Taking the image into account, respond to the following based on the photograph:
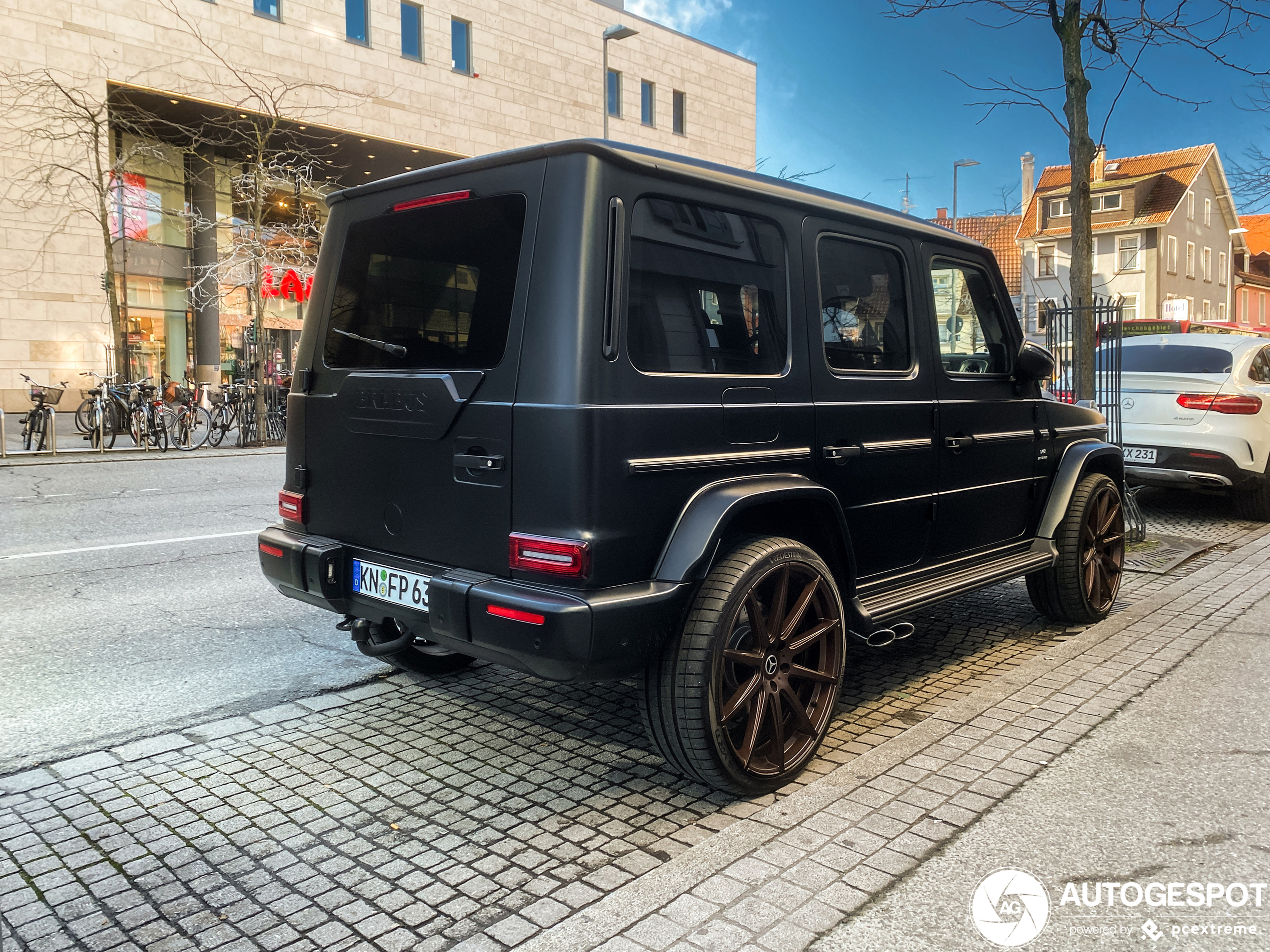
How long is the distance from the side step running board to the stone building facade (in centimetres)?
2118

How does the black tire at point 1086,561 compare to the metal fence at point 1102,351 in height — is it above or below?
below

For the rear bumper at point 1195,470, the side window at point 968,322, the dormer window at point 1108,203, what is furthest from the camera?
the dormer window at point 1108,203

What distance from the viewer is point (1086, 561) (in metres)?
5.45

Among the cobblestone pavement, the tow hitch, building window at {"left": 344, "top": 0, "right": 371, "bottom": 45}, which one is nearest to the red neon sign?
building window at {"left": 344, "top": 0, "right": 371, "bottom": 45}

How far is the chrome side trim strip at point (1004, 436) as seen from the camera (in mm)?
4664

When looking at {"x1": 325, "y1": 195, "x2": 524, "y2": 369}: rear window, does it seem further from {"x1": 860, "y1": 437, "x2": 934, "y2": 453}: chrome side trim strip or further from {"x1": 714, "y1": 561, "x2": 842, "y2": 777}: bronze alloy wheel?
{"x1": 860, "y1": 437, "x2": 934, "y2": 453}: chrome side trim strip

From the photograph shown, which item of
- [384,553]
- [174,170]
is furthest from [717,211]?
[174,170]

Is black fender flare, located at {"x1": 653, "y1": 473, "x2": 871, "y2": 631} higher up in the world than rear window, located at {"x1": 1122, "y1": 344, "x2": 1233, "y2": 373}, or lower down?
lower down

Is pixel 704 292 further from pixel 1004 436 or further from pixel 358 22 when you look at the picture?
pixel 358 22

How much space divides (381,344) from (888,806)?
7.93 ft

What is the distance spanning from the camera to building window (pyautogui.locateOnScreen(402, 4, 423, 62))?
3116 centimetres

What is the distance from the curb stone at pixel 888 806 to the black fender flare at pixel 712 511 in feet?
2.78

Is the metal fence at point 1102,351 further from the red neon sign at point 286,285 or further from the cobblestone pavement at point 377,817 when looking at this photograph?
the red neon sign at point 286,285

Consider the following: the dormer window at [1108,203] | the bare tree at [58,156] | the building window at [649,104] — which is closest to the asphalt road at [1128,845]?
the bare tree at [58,156]
